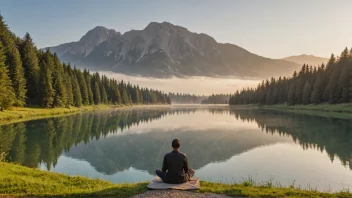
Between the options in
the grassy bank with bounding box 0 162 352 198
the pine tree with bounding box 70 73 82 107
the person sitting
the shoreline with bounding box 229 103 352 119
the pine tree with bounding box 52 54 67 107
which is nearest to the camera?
the grassy bank with bounding box 0 162 352 198

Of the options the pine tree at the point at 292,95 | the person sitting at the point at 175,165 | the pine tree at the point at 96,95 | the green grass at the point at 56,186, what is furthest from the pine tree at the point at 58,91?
the pine tree at the point at 292,95

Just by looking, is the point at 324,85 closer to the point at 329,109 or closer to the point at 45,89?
the point at 329,109

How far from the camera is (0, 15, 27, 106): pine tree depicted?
67562 mm

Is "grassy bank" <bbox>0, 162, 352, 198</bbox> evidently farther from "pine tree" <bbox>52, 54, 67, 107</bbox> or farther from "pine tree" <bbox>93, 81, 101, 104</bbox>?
"pine tree" <bbox>93, 81, 101, 104</bbox>

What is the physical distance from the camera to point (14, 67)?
69938 mm

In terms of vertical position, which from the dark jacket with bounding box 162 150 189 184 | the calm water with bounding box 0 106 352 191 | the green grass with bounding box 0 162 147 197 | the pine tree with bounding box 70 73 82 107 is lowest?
the calm water with bounding box 0 106 352 191

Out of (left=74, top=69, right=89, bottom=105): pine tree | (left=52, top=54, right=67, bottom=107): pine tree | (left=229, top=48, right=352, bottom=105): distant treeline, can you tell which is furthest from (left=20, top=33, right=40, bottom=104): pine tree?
(left=229, top=48, right=352, bottom=105): distant treeline

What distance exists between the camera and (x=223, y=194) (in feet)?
40.3

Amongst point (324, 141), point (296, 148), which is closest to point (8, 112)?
point (296, 148)

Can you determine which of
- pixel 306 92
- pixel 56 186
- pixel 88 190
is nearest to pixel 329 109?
pixel 306 92

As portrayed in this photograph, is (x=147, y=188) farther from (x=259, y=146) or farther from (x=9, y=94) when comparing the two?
(x=9, y=94)

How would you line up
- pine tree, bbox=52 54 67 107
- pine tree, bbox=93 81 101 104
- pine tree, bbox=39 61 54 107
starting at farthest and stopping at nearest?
pine tree, bbox=93 81 101 104 → pine tree, bbox=52 54 67 107 → pine tree, bbox=39 61 54 107

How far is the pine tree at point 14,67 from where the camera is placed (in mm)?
67562

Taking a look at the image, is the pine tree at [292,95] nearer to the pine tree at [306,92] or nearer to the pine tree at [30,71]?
the pine tree at [306,92]
